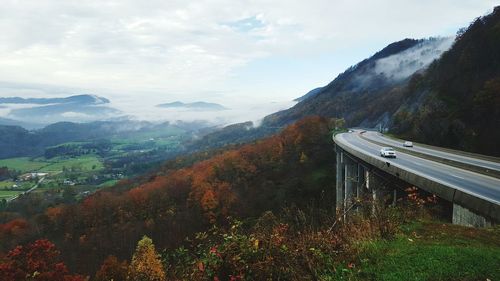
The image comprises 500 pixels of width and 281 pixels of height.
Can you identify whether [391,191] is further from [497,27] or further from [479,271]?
[497,27]

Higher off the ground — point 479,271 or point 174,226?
point 479,271

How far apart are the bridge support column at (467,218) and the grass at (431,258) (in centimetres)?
261

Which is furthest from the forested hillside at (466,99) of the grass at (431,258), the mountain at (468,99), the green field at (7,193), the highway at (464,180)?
the green field at (7,193)

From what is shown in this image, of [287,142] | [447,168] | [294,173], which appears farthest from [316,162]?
[447,168]

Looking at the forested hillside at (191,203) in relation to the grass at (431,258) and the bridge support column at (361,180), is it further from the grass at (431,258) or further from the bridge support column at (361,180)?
the grass at (431,258)

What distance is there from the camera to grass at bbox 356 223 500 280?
698 centimetres

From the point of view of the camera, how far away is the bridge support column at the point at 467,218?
12.1 meters

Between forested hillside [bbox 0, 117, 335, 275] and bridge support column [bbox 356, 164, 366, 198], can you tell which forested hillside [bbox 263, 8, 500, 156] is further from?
forested hillside [bbox 0, 117, 335, 275]

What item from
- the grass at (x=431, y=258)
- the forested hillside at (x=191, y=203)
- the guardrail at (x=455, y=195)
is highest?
the grass at (x=431, y=258)

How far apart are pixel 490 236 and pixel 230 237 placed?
6.62 m

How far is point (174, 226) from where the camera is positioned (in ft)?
213

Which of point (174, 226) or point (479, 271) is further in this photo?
point (174, 226)

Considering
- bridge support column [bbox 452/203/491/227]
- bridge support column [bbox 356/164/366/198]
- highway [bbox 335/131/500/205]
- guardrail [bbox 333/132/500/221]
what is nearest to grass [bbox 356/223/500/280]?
guardrail [bbox 333/132/500/221]

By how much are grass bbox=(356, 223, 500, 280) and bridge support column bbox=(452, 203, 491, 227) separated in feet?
8.57
